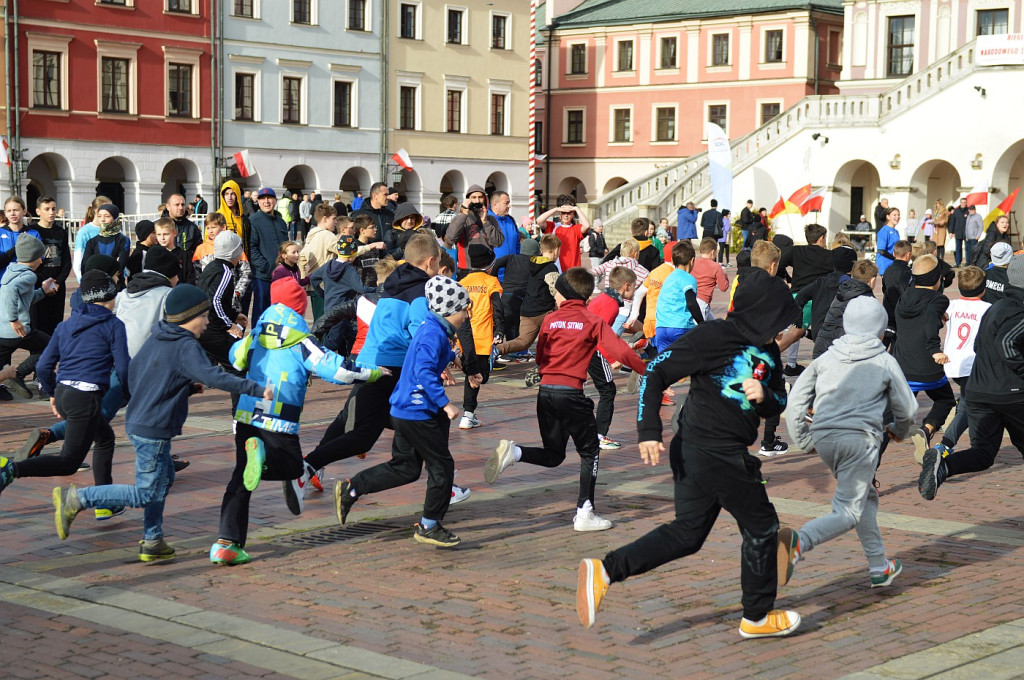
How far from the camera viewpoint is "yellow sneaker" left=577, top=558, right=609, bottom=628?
637 cm

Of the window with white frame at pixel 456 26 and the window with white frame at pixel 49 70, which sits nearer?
the window with white frame at pixel 49 70

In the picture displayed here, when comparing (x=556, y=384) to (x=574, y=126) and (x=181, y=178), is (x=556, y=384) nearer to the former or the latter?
(x=181, y=178)

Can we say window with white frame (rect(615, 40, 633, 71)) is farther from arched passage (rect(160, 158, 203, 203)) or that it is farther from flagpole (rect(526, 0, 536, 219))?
flagpole (rect(526, 0, 536, 219))

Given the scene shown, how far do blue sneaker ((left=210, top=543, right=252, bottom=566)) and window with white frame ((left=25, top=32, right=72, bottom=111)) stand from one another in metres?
41.7

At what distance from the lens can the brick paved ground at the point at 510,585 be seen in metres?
6.27

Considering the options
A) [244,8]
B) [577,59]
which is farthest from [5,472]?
[577,59]

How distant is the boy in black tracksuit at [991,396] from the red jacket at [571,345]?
2278mm

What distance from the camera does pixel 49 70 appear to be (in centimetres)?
4678

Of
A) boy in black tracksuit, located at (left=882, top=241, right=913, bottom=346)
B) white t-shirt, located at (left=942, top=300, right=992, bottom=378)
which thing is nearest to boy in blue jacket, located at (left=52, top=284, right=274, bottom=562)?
white t-shirt, located at (left=942, top=300, right=992, bottom=378)

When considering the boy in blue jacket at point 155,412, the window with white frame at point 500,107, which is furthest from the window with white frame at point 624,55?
the boy in blue jacket at point 155,412

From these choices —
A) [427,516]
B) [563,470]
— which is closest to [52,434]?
[427,516]

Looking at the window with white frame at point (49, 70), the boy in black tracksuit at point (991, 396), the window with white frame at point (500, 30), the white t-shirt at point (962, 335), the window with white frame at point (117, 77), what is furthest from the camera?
the window with white frame at point (500, 30)

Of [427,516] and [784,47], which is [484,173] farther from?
[427,516]

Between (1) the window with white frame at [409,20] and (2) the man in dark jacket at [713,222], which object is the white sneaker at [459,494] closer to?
(2) the man in dark jacket at [713,222]
